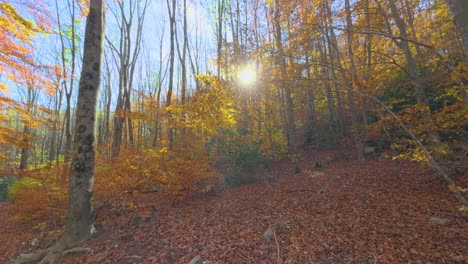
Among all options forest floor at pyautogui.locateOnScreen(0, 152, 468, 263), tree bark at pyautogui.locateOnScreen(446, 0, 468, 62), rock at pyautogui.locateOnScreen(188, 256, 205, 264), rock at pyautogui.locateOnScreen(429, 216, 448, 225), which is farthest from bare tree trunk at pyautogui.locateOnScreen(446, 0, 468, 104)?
rock at pyautogui.locateOnScreen(188, 256, 205, 264)

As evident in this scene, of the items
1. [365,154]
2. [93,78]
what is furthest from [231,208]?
[365,154]

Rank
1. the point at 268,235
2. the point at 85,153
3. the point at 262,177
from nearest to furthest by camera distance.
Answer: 1. the point at 268,235
2. the point at 85,153
3. the point at 262,177

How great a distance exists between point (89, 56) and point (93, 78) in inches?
18.0

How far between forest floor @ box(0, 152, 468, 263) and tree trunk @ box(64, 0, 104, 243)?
0.54m

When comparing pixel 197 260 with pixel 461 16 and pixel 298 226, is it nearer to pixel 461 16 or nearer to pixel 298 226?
pixel 298 226

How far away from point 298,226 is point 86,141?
4553mm

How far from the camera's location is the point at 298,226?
3.78m

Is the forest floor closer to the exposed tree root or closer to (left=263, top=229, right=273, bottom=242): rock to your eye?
(left=263, top=229, right=273, bottom=242): rock

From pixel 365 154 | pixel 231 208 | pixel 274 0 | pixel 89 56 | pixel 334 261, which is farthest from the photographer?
pixel 365 154

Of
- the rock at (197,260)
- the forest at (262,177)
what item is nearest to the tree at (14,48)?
the forest at (262,177)

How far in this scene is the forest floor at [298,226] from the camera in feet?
9.50

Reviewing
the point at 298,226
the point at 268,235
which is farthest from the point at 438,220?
the point at 268,235

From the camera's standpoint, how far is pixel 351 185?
5629 millimetres

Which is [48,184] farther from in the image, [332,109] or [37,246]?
[332,109]
